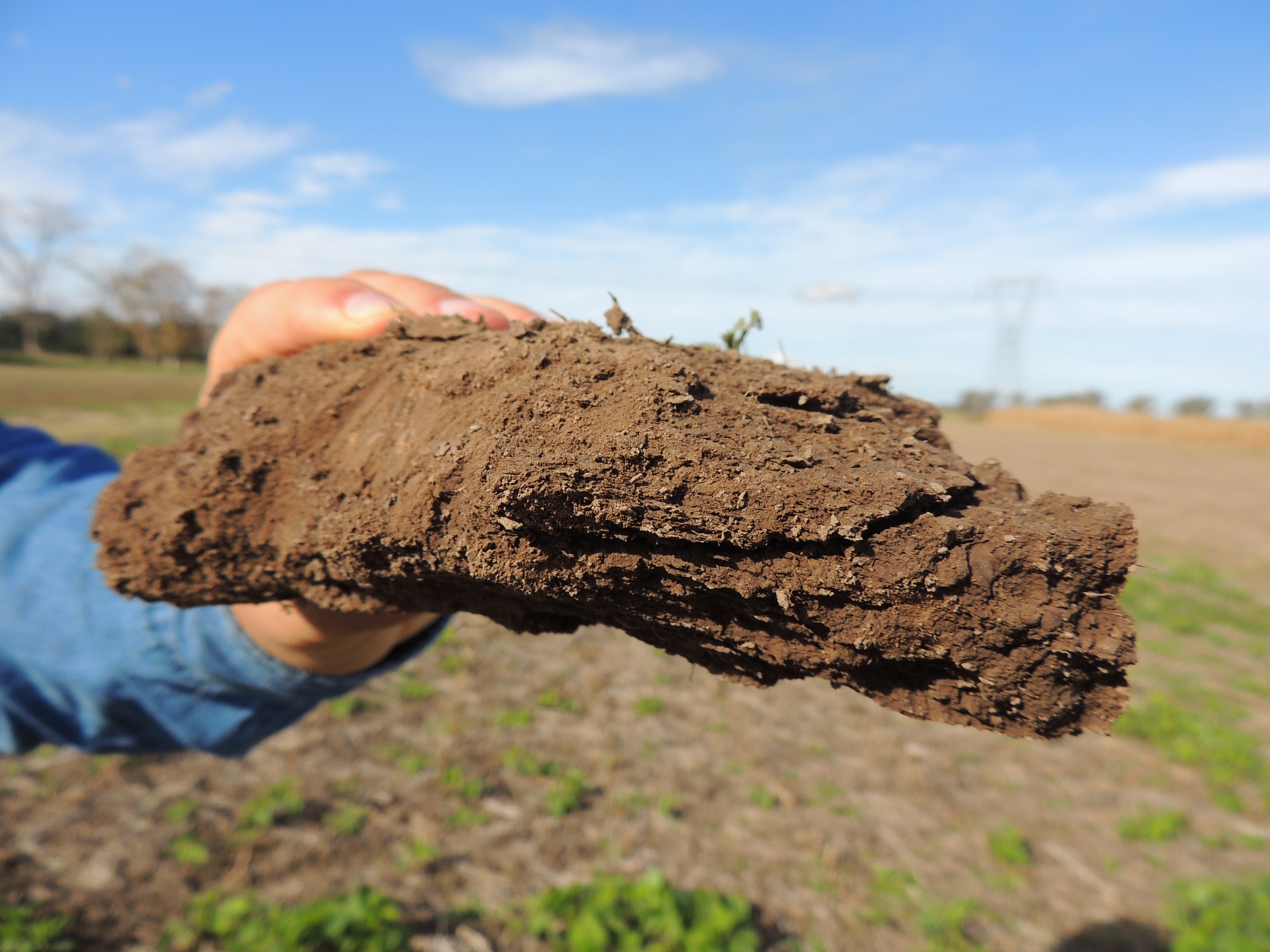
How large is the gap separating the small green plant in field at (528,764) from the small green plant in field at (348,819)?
1.07m

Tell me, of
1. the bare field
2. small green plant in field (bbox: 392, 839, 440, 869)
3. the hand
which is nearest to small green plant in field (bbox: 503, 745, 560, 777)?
the bare field

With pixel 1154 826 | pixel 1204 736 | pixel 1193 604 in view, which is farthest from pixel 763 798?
pixel 1193 604

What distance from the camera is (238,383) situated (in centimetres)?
204

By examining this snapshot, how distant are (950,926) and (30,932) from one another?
4.90m

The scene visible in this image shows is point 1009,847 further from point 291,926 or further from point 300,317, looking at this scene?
point 300,317

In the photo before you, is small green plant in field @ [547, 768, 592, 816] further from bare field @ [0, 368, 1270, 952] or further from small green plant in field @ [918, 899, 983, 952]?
small green plant in field @ [918, 899, 983, 952]

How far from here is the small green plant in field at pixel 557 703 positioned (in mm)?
6117

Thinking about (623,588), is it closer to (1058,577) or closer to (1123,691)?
(1058,577)

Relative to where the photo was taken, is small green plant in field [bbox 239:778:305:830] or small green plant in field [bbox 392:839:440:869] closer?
small green plant in field [bbox 392:839:440:869]

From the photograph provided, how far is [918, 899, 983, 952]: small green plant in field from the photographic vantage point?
12.7 feet

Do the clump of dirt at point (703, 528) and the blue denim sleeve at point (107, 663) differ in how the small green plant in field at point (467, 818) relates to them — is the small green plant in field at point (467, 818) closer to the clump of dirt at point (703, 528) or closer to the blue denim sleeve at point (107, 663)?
the blue denim sleeve at point (107, 663)

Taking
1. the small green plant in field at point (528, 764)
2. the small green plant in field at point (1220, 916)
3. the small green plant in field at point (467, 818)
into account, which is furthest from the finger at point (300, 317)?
the small green plant in field at point (1220, 916)

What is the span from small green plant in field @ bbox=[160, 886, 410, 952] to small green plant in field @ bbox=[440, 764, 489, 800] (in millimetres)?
1086

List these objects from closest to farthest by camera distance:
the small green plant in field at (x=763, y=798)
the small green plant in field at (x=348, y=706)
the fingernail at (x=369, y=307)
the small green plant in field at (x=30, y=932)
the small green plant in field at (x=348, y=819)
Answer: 1. the fingernail at (x=369, y=307)
2. the small green plant in field at (x=30, y=932)
3. the small green plant in field at (x=348, y=819)
4. the small green plant in field at (x=763, y=798)
5. the small green plant in field at (x=348, y=706)
